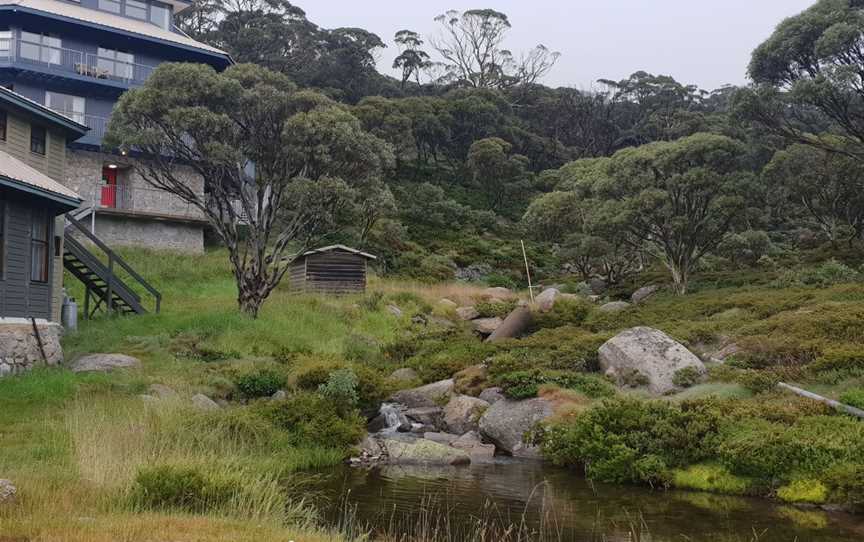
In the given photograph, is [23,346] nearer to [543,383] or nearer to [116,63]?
[543,383]

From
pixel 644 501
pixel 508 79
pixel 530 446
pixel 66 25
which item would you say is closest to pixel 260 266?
pixel 530 446

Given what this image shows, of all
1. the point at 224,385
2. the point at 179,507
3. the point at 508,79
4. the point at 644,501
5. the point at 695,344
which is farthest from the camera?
the point at 508,79

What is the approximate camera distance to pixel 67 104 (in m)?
39.6

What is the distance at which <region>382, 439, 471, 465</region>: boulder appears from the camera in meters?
14.8

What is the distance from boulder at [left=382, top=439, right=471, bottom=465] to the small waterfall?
208 centimetres

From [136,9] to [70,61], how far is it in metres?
7.01

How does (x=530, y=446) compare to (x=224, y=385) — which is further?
(x=224, y=385)

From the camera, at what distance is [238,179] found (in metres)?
26.9

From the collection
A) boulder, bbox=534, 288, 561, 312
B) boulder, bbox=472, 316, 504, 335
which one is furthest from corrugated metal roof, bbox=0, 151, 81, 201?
boulder, bbox=534, 288, 561, 312

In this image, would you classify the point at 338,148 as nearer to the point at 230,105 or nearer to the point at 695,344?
the point at 230,105

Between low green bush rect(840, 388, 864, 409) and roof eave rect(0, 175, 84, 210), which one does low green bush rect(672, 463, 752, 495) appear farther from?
roof eave rect(0, 175, 84, 210)

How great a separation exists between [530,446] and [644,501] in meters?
3.88

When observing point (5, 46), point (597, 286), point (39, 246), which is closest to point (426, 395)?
point (39, 246)

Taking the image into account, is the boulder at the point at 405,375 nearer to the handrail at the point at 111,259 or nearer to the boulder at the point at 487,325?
the boulder at the point at 487,325
